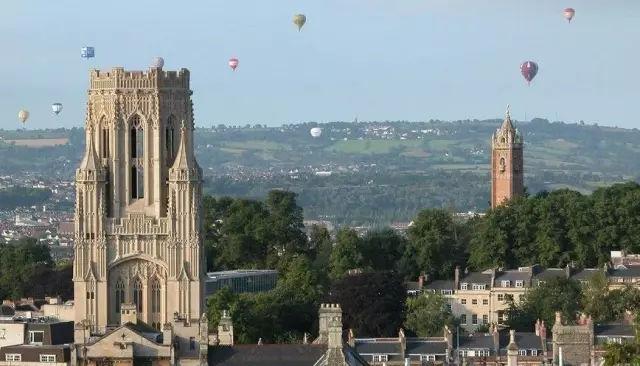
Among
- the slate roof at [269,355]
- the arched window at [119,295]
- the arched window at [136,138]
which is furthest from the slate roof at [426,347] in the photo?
the slate roof at [269,355]

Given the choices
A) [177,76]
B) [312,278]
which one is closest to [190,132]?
[177,76]

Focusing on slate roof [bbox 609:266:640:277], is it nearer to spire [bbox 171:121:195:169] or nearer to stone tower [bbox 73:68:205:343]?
stone tower [bbox 73:68:205:343]

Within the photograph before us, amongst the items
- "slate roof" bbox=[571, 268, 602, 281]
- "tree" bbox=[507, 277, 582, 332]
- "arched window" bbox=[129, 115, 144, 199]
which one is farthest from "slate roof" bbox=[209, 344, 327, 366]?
"slate roof" bbox=[571, 268, 602, 281]

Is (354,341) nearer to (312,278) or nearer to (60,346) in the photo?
(60,346)

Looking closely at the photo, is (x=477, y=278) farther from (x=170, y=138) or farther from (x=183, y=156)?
(x=183, y=156)

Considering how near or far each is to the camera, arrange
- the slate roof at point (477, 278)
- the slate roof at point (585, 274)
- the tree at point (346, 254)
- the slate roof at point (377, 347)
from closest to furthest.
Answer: the slate roof at point (377, 347) < the slate roof at point (585, 274) < the slate roof at point (477, 278) < the tree at point (346, 254)

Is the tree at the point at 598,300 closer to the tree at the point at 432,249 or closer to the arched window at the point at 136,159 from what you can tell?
the tree at the point at 432,249

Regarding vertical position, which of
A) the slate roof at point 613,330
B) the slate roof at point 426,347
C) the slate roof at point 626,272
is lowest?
the slate roof at point 426,347
